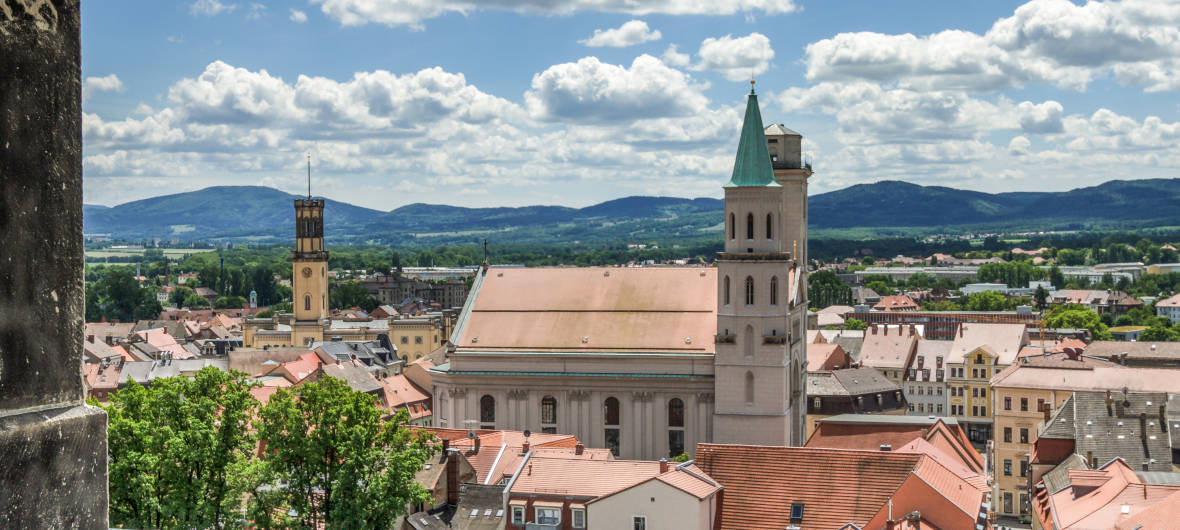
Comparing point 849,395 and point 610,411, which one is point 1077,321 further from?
point 610,411

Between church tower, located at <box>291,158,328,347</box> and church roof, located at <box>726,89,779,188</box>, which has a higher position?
church roof, located at <box>726,89,779,188</box>

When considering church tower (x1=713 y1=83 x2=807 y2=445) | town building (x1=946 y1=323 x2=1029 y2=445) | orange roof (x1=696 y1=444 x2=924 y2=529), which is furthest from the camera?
town building (x1=946 y1=323 x2=1029 y2=445)

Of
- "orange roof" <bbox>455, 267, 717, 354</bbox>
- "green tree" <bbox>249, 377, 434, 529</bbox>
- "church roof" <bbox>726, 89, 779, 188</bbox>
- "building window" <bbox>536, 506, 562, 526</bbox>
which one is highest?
"church roof" <bbox>726, 89, 779, 188</bbox>

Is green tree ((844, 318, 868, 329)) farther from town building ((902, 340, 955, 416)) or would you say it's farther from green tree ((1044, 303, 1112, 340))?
town building ((902, 340, 955, 416))

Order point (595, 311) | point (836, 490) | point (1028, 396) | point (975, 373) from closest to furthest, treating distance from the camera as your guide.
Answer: point (836, 490) → point (595, 311) → point (1028, 396) → point (975, 373)

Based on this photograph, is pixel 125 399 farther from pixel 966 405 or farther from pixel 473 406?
pixel 966 405

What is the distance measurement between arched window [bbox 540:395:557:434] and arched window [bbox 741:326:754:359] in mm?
10701

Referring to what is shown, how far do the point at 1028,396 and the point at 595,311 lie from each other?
109 feet

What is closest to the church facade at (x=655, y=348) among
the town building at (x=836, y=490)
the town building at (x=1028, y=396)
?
the town building at (x=836, y=490)

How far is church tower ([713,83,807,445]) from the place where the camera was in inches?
2539

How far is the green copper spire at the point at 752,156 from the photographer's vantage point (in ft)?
213

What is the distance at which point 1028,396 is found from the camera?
8438 centimetres

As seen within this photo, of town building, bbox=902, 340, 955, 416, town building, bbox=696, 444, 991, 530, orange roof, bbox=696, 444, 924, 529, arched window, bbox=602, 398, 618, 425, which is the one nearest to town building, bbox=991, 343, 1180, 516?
arched window, bbox=602, 398, 618, 425

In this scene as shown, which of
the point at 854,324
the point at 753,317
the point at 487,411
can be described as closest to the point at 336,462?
the point at 487,411
